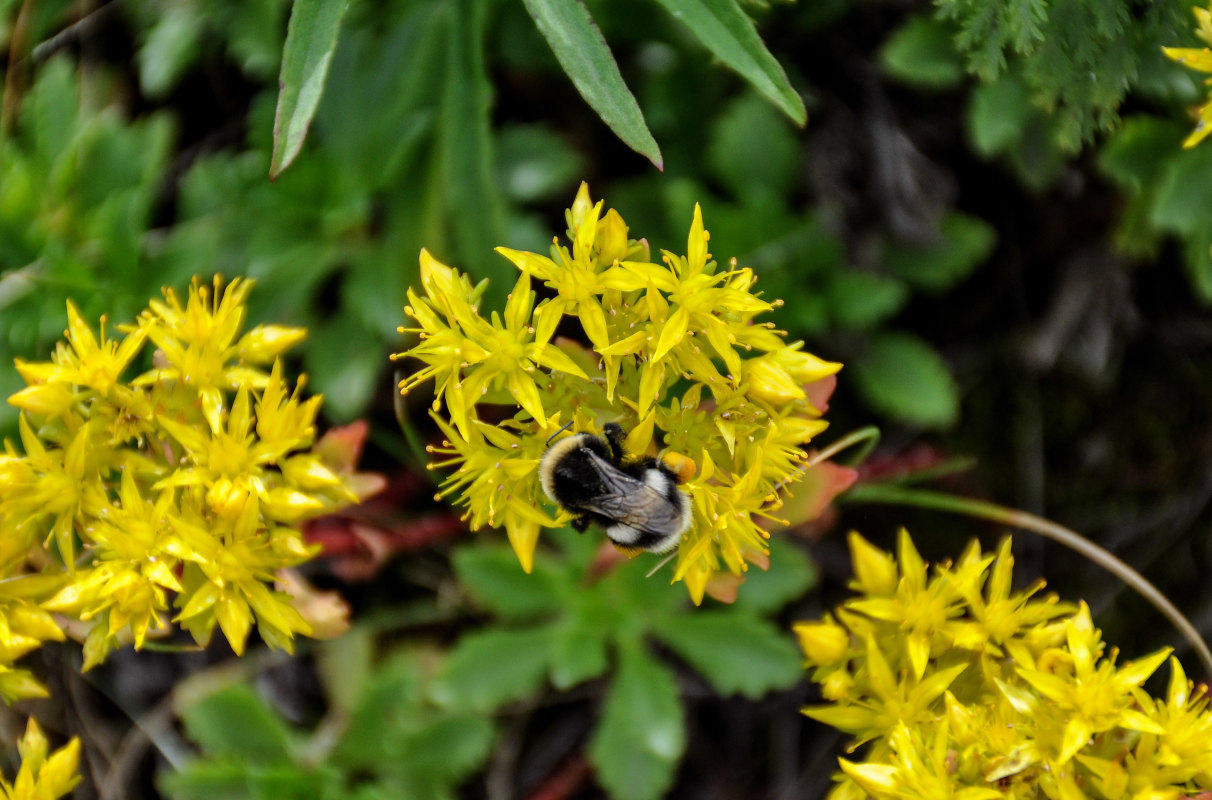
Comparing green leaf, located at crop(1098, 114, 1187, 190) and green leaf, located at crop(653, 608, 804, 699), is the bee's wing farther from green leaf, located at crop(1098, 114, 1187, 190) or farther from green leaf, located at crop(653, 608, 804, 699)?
green leaf, located at crop(1098, 114, 1187, 190)

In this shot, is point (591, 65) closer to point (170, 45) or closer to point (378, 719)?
point (170, 45)

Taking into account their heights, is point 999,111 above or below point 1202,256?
above

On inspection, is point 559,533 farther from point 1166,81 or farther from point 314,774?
point 1166,81

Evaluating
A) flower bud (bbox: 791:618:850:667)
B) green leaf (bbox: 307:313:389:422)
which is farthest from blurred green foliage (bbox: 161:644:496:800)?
flower bud (bbox: 791:618:850:667)

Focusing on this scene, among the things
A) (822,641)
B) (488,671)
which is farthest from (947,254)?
(488,671)

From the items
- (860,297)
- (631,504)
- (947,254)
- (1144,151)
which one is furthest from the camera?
(947,254)

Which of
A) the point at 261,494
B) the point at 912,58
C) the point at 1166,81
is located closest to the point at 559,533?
the point at 261,494
